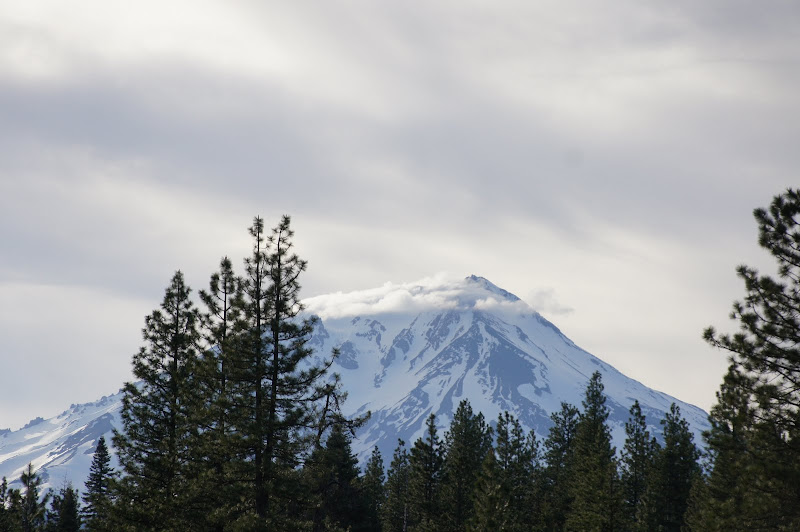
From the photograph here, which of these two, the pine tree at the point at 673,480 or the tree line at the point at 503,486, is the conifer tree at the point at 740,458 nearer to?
the tree line at the point at 503,486

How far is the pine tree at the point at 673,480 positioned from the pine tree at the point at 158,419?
34.3 meters

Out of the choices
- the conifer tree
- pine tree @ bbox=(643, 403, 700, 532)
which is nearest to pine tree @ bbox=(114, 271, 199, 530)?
the conifer tree

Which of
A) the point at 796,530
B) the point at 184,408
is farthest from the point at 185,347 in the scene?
the point at 796,530

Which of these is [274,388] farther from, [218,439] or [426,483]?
[426,483]

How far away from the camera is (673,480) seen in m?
51.8

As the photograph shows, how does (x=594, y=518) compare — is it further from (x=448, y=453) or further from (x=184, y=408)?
(x=184, y=408)

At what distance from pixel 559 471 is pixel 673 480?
9.07 meters

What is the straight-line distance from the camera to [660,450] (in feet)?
175

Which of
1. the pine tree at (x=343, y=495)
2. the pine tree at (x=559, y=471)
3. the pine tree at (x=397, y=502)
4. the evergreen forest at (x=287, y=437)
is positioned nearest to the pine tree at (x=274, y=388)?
the evergreen forest at (x=287, y=437)

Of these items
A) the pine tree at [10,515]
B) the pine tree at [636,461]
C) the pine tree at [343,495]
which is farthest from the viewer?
the pine tree at [636,461]

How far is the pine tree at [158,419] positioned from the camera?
25.2 m

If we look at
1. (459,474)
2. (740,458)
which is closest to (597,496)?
(459,474)

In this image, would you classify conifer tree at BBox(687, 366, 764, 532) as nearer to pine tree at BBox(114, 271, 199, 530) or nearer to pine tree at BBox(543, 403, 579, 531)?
pine tree at BBox(114, 271, 199, 530)

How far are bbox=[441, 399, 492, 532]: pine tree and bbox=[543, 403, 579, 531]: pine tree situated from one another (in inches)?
201
